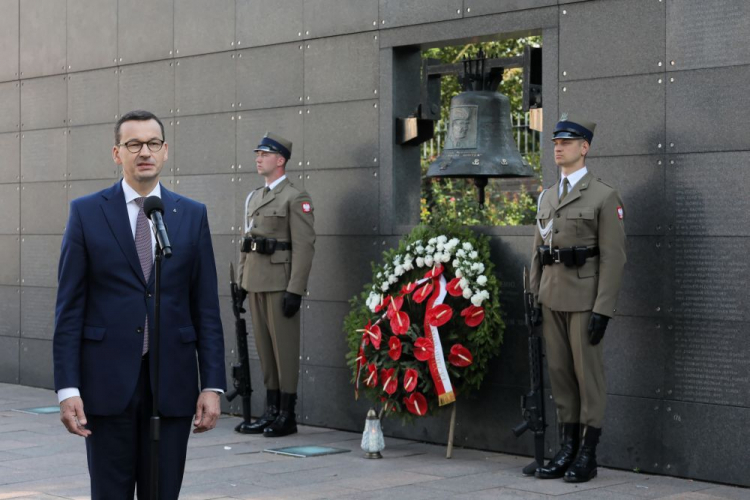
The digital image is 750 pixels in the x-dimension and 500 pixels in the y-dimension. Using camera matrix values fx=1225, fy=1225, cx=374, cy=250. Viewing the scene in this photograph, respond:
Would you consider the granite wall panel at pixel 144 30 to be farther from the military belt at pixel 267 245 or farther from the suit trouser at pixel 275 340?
the suit trouser at pixel 275 340

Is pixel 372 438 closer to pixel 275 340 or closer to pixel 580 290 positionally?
pixel 275 340

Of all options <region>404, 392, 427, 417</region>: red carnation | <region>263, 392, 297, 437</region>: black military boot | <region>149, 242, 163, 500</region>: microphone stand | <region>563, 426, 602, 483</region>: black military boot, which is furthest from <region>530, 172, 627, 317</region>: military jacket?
<region>149, 242, 163, 500</region>: microphone stand

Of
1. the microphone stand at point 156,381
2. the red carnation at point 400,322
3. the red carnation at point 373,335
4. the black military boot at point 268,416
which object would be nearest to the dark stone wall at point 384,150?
the black military boot at point 268,416

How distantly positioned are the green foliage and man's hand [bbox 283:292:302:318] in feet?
1.89

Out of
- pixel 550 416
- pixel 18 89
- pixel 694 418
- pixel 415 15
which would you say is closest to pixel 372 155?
pixel 415 15

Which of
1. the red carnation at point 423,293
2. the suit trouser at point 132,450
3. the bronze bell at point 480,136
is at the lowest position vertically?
the suit trouser at point 132,450

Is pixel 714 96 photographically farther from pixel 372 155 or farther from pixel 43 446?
pixel 43 446

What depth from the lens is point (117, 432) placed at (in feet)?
13.6

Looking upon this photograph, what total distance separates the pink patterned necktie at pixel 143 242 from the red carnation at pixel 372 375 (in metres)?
3.98

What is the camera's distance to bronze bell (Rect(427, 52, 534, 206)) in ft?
27.0

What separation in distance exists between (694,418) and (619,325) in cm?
73

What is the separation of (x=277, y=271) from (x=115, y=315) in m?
4.68

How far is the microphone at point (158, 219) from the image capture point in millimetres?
3793

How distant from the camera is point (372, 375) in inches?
317
